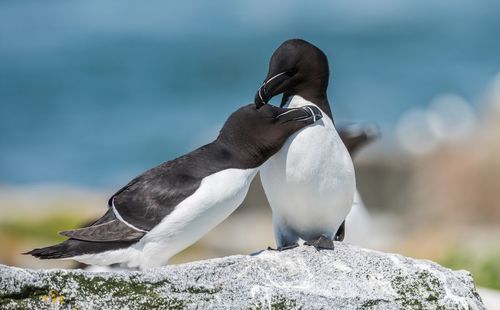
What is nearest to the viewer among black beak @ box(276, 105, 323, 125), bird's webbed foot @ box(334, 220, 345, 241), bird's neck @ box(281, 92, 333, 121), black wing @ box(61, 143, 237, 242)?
black wing @ box(61, 143, 237, 242)

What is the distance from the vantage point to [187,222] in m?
6.32

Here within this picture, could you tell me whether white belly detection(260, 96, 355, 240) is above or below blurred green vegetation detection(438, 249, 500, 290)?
above

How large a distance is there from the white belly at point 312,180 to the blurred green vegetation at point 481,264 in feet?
16.4

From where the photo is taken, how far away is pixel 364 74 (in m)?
44.3

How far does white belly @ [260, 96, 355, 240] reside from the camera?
6711 mm

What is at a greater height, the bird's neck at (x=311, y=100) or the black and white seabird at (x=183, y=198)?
the bird's neck at (x=311, y=100)

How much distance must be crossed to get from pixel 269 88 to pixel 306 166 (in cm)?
61

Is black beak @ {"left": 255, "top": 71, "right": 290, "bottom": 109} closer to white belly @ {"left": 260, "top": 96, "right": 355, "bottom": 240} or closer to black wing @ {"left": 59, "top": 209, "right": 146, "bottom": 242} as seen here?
white belly @ {"left": 260, "top": 96, "right": 355, "bottom": 240}

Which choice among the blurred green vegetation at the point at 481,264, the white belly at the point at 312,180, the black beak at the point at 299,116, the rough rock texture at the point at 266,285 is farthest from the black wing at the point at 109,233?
the blurred green vegetation at the point at 481,264

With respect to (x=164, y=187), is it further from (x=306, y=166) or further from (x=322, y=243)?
(x=322, y=243)

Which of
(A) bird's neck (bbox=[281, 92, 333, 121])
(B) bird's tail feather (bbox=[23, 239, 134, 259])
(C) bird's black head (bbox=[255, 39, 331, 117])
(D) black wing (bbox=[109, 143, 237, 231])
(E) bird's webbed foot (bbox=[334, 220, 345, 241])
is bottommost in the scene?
(E) bird's webbed foot (bbox=[334, 220, 345, 241])

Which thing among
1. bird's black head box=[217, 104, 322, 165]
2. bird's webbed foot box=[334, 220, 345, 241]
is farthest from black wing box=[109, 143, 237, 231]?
bird's webbed foot box=[334, 220, 345, 241]

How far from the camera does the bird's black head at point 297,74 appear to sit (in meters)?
6.96

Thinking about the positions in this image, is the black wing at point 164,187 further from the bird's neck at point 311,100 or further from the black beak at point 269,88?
the bird's neck at point 311,100
